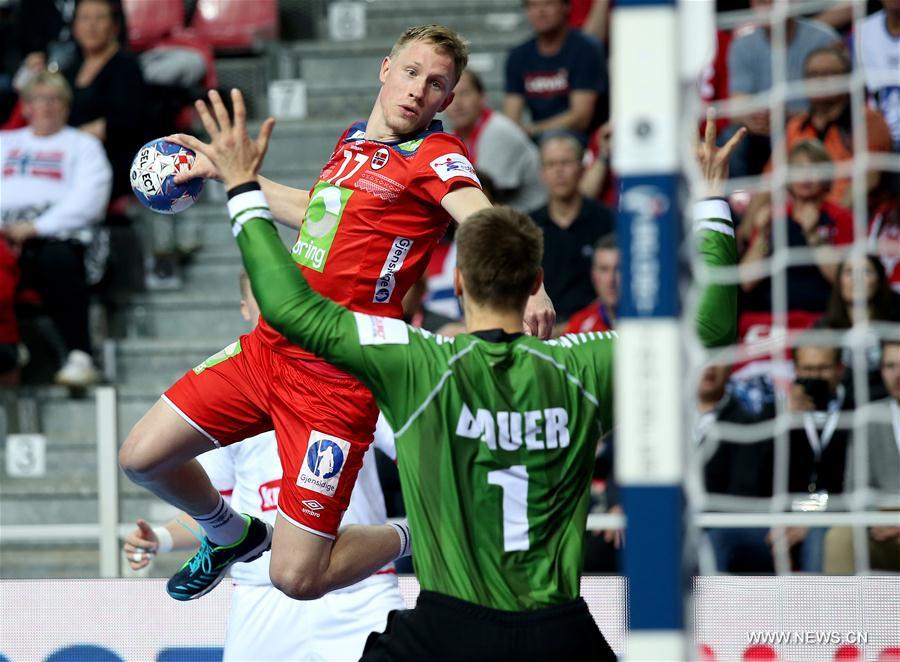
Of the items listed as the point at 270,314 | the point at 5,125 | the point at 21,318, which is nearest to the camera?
the point at 270,314

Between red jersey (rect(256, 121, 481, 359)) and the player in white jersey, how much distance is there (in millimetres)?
784

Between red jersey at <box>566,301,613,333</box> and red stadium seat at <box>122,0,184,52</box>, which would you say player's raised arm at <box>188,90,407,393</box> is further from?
red stadium seat at <box>122,0,184,52</box>

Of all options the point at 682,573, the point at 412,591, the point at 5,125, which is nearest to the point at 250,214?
the point at 682,573

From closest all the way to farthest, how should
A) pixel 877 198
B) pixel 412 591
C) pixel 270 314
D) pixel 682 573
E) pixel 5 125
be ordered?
pixel 682 573
pixel 270 314
pixel 412 591
pixel 877 198
pixel 5 125

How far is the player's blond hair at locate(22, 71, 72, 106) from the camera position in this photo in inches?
363

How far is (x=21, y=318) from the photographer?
910cm

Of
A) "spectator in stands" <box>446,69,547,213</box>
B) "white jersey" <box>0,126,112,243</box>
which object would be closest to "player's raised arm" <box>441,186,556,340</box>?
"spectator in stands" <box>446,69,547,213</box>

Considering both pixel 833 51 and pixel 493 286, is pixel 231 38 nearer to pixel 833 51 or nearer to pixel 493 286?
pixel 833 51

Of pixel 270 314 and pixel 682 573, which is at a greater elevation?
pixel 270 314

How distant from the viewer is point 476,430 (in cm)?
355

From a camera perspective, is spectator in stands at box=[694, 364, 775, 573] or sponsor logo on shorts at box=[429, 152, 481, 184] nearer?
sponsor logo on shorts at box=[429, 152, 481, 184]

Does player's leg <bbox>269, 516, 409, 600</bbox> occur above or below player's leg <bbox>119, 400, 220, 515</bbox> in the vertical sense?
below

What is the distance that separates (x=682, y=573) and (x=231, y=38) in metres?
8.61

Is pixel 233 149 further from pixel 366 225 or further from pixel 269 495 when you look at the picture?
pixel 269 495
